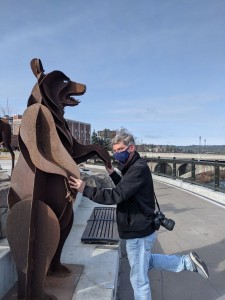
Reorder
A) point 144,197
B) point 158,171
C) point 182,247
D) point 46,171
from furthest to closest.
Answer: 1. point 158,171
2. point 182,247
3. point 144,197
4. point 46,171

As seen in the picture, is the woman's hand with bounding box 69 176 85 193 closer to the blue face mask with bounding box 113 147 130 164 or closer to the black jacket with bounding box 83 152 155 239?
the black jacket with bounding box 83 152 155 239

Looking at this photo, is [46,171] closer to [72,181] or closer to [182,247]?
[72,181]

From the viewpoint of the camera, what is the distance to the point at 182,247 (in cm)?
612

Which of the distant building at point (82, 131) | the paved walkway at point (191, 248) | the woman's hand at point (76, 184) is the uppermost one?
the distant building at point (82, 131)

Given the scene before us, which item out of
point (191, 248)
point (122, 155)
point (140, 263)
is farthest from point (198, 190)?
point (122, 155)

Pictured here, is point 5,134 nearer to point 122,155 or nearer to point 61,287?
point 122,155

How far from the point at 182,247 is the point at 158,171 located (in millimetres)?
12464

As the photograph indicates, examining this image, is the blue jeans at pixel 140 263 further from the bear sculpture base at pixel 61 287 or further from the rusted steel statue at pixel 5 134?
the rusted steel statue at pixel 5 134

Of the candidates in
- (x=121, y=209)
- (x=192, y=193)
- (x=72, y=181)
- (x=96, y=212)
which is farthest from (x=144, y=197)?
(x=192, y=193)

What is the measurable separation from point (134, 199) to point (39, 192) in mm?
932

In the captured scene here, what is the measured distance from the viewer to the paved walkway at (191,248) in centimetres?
446

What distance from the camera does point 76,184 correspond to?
11.1ft

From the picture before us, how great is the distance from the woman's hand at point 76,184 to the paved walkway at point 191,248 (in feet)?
5.38

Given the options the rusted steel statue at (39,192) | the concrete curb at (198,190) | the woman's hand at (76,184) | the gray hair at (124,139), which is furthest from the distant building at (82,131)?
the woman's hand at (76,184)
